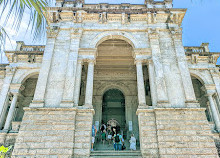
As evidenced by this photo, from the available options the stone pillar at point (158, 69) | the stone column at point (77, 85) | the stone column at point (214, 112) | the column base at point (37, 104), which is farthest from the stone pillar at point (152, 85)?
the column base at point (37, 104)

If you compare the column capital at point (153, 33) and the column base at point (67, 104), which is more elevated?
the column capital at point (153, 33)

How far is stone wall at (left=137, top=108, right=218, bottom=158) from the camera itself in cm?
839

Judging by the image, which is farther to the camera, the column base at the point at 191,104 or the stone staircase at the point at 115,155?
the column base at the point at 191,104

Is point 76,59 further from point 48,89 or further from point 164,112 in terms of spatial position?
point 164,112

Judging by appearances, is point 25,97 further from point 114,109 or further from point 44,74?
point 114,109

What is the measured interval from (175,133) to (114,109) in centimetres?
864

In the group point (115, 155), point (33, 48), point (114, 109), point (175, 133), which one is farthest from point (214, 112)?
point (33, 48)

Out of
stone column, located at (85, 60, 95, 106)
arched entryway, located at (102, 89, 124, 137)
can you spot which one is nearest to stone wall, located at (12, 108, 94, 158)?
stone column, located at (85, 60, 95, 106)

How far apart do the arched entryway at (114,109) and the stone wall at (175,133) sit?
22.7 ft

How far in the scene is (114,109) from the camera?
16938 mm

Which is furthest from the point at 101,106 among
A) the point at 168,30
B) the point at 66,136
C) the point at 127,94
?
the point at 168,30

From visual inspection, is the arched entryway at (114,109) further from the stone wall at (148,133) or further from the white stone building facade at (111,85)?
the stone wall at (148,133)

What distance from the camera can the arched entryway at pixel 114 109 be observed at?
1617 cm

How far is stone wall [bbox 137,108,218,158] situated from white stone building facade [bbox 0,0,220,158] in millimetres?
48
